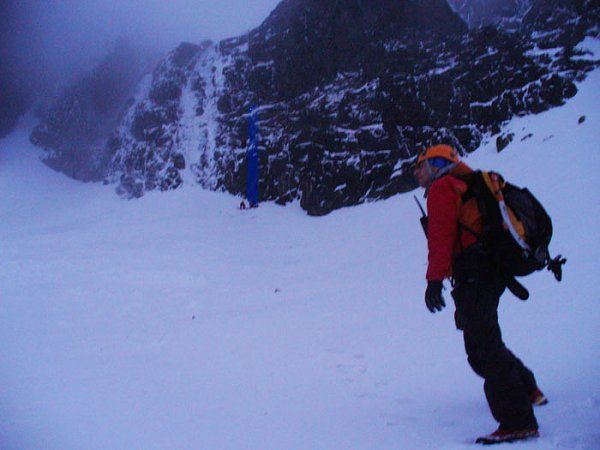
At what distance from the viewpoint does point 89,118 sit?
37281 mm

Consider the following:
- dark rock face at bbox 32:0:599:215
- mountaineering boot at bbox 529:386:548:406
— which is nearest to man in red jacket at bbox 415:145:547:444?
mountaineering boot at bbox 529:386:548:406

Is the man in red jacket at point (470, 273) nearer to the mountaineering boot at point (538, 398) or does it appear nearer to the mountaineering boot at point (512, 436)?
the mountaineering boot at point (512, 436)

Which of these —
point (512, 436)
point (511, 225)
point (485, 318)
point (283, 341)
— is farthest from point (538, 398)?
point (283, 341)

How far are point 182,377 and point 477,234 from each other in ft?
11.4

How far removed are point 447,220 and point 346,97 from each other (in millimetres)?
21620

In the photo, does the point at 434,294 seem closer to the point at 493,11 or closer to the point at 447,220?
the point at 447,220

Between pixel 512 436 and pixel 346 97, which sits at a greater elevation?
pixel 512 436

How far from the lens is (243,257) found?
13.3 meters

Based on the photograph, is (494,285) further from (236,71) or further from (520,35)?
(236,71)

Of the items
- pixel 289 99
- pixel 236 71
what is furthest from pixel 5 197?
pixel 289 99

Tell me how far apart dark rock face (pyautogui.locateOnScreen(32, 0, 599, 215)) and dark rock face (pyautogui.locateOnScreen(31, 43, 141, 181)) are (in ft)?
17.6

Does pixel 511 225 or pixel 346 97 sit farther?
pixel 346 97

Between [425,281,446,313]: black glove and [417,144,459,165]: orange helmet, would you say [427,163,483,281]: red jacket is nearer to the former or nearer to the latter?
[425,281,446,313]: black glove

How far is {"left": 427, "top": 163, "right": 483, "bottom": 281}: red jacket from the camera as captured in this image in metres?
2.52
